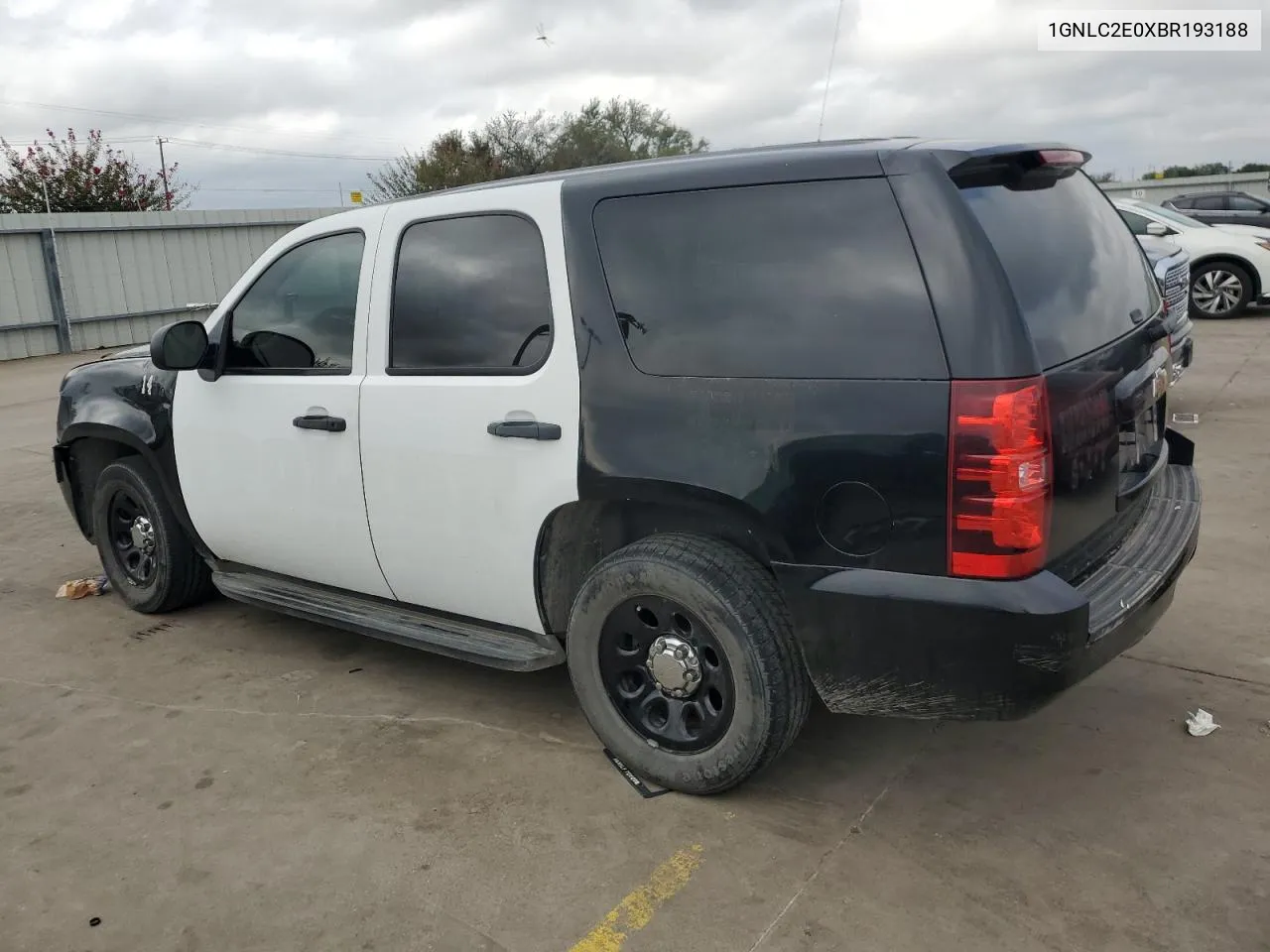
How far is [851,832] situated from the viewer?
9.87 ft

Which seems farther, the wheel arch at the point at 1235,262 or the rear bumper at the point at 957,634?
the wheel arch at the point at 1235,262

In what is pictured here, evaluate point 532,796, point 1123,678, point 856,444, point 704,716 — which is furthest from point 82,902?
point 1123,678

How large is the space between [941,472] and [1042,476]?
252mm

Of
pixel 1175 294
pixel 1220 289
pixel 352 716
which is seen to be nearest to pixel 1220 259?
pixel 1220 289

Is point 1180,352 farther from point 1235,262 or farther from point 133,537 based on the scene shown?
point 1235,262

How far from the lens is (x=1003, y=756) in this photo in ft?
11.2

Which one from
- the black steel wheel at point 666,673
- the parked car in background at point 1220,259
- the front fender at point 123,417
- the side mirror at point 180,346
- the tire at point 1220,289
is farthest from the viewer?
the tire at point 1220,289

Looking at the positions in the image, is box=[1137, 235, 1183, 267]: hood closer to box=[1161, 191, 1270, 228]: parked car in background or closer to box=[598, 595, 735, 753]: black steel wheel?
box=[598, 595, 735, 753]: black steel wheel

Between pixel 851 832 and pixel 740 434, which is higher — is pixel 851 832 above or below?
below

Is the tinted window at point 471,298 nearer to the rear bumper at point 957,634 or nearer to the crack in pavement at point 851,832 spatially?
the rear bumper at point 957,634

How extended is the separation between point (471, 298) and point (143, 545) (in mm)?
2523

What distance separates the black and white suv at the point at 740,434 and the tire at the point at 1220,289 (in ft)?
35.6

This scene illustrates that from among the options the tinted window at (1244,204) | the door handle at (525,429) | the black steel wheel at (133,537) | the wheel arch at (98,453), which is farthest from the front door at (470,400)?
the tinted window at (1244,204)

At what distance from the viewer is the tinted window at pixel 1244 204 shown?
19.9m
